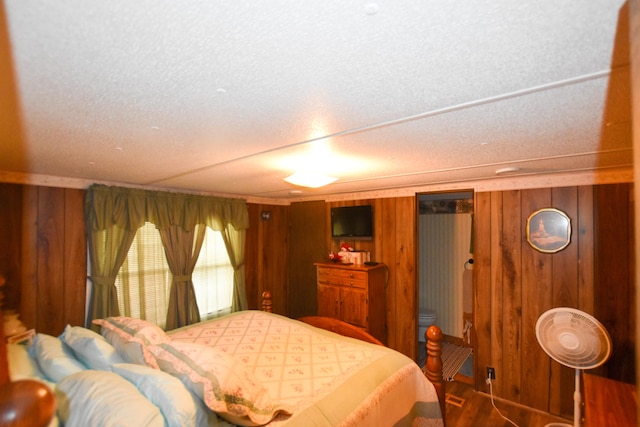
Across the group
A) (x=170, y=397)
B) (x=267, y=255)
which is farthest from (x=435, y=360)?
(x=267, y=255)

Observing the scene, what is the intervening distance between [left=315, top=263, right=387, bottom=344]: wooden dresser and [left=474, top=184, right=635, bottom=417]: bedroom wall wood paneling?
1.09m

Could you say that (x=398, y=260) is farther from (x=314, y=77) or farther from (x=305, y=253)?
(x=314, y=77)

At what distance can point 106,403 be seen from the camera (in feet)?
3.89

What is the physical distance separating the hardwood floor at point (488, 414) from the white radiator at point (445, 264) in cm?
139

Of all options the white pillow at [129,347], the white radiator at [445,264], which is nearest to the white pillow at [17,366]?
the white pillow at [129,347]

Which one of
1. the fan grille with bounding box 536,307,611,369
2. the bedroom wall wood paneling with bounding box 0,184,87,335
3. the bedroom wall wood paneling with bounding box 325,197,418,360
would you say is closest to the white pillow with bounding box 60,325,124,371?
the bedroom wall wood paneling with bounding box 0,184,87,335

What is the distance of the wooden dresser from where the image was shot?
3.45m

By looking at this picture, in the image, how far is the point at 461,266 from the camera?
13.9ft

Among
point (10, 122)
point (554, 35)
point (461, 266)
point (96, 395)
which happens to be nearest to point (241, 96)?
point (554, 35)

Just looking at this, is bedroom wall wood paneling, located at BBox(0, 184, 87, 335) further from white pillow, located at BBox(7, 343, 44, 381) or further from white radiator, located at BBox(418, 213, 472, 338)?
white radiator, located at BBox(418, 213, 472, 338)

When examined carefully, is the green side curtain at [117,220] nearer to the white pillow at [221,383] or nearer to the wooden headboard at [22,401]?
the white pillow at [221,383]

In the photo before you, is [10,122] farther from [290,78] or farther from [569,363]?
[569,363]

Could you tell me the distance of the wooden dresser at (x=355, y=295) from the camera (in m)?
3.45

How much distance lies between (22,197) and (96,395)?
7.20 feet
